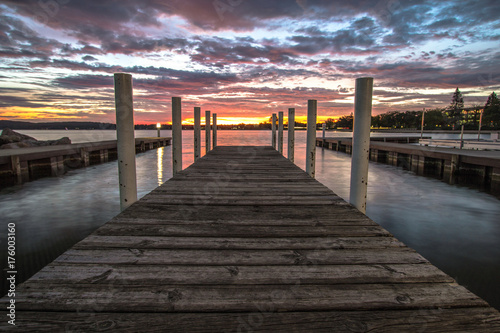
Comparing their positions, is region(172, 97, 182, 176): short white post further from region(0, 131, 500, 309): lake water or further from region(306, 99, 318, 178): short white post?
region(306, 99, 318, 178): short white post

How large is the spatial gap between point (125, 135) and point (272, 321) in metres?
2.96

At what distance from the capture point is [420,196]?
8867 millimetres

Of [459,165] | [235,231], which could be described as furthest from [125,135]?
[459,165]

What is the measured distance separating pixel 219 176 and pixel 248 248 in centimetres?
323

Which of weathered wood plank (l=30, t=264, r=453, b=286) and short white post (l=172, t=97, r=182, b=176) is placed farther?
short white post (l=172, t=97, r=182, b=176)

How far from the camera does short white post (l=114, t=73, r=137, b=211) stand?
10.9 feet

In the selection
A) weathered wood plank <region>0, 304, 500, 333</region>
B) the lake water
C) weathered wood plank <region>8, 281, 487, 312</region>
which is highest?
weathered wood plank <region>8, 281, 487, 312</region>

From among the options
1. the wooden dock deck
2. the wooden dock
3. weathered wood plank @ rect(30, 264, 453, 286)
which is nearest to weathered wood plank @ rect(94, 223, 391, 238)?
the wooden dock deck

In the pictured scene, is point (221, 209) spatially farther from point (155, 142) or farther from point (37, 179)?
point (155, 142)

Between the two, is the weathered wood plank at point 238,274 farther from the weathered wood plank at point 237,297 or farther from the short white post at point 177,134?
the short white post at point 177,134

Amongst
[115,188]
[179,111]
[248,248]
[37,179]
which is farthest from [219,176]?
[37,179]

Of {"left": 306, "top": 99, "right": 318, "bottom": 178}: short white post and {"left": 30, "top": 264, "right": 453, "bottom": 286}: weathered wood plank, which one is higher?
{"left": 306, "top": 99, "right": 318, "bottom": 178}: short white post

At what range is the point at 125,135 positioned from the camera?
3.40m

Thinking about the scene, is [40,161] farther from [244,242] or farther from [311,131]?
[244,242]
